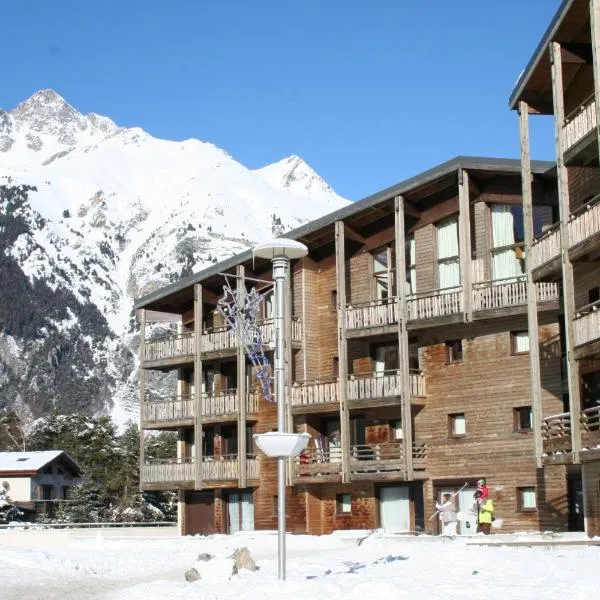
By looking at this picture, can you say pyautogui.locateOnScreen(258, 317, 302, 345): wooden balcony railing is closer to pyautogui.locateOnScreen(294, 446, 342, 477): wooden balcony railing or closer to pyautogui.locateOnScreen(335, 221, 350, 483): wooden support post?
pyautogui.locateOnScreen(335, 221, 350, 483): wooden support post

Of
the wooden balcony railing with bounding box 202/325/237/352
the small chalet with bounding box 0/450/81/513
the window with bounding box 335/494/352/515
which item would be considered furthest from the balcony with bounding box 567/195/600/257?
the small chalet with bounding box 0/450/81/513

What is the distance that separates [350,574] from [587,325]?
40.8ft

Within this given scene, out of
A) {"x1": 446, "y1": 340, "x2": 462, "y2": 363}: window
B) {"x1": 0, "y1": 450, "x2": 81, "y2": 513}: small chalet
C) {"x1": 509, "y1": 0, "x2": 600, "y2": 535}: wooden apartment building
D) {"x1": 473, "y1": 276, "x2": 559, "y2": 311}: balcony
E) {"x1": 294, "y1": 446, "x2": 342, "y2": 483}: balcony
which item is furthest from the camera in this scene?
{"x1": 0, "y1": 450, "x2": 81, "y2": 513}: small chalet

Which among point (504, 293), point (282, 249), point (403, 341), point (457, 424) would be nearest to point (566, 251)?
point (504, 293)

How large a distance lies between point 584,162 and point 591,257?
2871mm

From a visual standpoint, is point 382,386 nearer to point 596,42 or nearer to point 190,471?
point 190,471

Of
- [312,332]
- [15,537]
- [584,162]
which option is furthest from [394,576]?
[15,537]

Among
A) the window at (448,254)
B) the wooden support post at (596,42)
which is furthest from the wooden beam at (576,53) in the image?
the window at (448,254)

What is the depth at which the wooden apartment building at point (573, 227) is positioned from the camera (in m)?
32.9

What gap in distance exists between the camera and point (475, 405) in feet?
141

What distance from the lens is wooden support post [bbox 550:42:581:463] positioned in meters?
33.2

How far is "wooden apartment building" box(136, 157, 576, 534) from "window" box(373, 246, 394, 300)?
6 cm

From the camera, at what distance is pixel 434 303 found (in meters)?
43.6

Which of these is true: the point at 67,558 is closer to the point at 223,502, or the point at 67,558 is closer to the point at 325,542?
the point at 325,542
